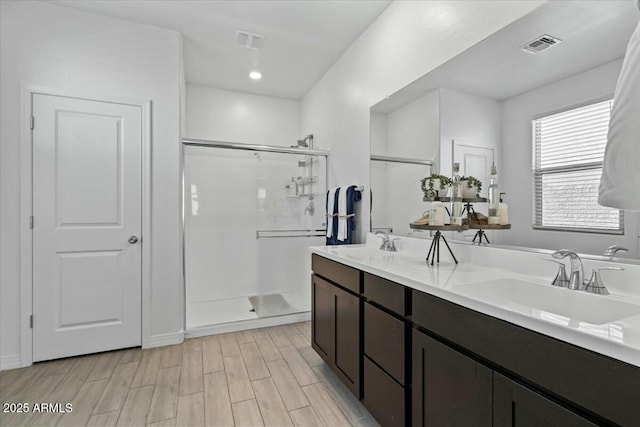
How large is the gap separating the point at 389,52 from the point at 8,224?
306cm

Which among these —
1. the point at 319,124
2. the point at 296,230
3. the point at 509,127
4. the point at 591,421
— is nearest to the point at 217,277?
the point at 296,230

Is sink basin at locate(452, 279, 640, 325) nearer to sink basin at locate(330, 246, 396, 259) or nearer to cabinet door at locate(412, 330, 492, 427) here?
cabinet door at locate(412, 330, 492, 427)

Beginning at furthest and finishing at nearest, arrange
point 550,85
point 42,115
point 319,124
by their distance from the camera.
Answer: point 319,124
point 42,115
point 550,85

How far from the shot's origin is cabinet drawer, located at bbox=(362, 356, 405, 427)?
1.34 metres

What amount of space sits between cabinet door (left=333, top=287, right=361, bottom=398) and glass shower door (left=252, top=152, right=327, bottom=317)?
4.50 feet

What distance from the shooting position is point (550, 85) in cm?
136

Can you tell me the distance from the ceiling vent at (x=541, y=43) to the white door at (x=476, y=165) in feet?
1.51

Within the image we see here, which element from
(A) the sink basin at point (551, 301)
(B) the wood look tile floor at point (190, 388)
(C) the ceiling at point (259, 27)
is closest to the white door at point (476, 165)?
(A) the sink basin at point (551, 301)

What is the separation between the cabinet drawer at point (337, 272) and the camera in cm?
171

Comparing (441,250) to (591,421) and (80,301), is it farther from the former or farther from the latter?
(80,301)

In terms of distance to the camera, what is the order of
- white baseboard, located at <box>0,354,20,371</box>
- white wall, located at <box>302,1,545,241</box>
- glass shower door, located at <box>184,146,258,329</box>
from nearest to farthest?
white wall, located at <box>302,1,545,241</box>, white baseboard, located at <box>0,354,20,371</box>, glass shower door, located at <box>184,146,258,329</box>

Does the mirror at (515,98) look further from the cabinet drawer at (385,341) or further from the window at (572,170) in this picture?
the cabinet drawer at (385,341)

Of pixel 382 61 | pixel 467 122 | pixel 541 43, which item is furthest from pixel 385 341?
pixel 382 61

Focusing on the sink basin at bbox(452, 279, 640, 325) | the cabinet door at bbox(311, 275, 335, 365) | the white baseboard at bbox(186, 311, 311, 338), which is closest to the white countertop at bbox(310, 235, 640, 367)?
the sink basin at bbox(452, 279, 640, 325)
